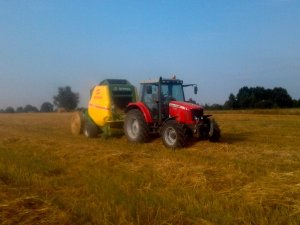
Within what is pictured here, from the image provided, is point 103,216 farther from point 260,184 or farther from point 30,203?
point 260,184

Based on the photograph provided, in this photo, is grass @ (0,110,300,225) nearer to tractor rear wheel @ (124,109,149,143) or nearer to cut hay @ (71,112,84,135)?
tractor rear wheel @ (124,109,149,143)

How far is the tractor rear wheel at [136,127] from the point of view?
11.7 meters

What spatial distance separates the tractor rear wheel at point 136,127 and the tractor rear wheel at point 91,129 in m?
2.02

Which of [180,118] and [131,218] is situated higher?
[180,118]

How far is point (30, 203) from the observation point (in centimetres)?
522

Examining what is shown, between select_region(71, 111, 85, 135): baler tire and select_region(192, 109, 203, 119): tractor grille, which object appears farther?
select_region(71, 111, 85, 135): baler tire

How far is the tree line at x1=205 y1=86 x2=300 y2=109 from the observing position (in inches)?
2034

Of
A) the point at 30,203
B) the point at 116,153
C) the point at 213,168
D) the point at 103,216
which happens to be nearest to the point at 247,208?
the point at 103,216

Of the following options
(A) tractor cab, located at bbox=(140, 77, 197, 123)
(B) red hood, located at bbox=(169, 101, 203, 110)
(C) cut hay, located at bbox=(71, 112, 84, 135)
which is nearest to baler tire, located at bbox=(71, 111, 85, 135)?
(C) cut hay, located at bbox=(71, 112, 84, 135)

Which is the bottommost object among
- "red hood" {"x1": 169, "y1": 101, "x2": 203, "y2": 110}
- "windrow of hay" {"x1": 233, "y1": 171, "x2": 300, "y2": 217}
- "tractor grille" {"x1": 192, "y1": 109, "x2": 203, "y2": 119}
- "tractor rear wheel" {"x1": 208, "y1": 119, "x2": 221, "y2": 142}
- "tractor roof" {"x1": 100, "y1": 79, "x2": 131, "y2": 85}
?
"windrow of hay" {"x1": 233, "y1": 171, "x2": 300, "y2": 217}

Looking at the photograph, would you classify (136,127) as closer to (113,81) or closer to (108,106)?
(108,106)

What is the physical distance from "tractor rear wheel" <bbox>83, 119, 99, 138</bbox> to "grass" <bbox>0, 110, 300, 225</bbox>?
3.83m

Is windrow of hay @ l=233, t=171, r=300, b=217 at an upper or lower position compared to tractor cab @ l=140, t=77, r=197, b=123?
lower

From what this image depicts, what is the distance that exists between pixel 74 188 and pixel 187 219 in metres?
2.27
